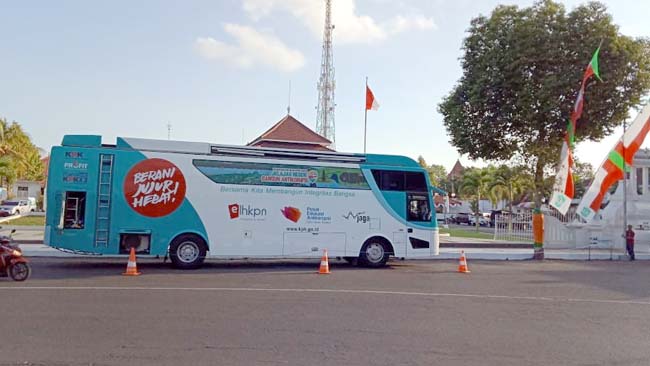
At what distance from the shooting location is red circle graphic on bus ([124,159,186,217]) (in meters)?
15.5

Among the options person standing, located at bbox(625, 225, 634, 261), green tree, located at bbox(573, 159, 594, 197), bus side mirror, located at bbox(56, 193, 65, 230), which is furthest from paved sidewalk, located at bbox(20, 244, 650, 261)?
green tree, located at bbox(573, 159, 594, 197)

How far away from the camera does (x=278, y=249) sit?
16656 mm

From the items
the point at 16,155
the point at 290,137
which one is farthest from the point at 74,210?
the point at 16,155

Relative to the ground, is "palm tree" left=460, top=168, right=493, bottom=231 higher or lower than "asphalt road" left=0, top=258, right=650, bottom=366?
higher

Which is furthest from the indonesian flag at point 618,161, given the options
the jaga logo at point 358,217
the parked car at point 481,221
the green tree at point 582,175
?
the green tree at point 582,175

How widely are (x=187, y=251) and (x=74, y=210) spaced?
126 inches

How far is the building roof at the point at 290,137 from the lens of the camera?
3922 centimetres

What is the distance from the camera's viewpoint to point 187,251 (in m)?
15.8

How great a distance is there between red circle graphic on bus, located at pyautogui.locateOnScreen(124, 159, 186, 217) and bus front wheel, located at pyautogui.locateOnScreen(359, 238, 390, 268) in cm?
582

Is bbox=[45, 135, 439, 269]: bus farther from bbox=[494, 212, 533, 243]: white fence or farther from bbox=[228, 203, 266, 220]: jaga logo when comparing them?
bbox=[494, 212, 533, 243]: white fence

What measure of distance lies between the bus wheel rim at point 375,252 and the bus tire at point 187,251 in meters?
5.10

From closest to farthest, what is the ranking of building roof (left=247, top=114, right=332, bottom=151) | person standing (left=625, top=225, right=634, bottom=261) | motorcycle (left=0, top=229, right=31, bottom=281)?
1. motorcycle (left=0, top=229, right=31, bottom=281)
2. person standing (left=625, top=225, right=634, bottom=261)
3. building roof (left=247, top=114, right=332, bottom=151)

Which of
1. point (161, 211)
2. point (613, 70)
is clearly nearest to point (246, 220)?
point (161, 211)

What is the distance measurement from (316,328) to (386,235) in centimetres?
957
